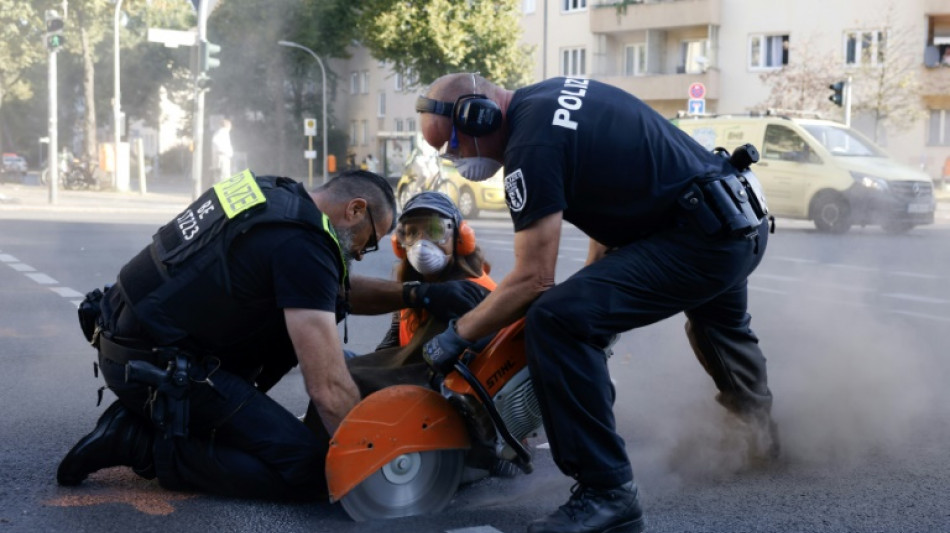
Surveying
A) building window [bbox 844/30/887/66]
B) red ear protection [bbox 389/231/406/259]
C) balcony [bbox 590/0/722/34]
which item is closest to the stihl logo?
red ear protection [bbox 389/231/406/259]

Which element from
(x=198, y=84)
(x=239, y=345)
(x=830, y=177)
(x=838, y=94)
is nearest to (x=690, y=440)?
Result: (x=239, y=345)

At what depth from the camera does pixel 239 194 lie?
4.07 m

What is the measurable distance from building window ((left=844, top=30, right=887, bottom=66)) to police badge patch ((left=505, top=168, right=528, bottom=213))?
36.5m

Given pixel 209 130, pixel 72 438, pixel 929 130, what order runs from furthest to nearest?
pixel 209 130 → pixel 929 130 → pixel 72 438

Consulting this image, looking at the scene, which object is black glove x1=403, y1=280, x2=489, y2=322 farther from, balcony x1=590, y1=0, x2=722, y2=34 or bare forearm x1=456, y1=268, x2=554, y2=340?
balcony x1=590, y1=0, x2=722, y2=34

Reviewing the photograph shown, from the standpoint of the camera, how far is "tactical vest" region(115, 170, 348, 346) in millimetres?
3945

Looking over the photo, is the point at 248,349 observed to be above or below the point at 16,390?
above

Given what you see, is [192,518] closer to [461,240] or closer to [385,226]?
[385,226]

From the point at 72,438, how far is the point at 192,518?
1.54 meters

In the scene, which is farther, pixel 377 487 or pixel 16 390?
pixel 16 390

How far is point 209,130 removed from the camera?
5991 cm

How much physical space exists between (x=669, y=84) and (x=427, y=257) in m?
41.6

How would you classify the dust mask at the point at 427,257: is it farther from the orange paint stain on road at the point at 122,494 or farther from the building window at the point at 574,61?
the building window at the point at 574,61

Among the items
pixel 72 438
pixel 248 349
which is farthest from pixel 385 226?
pixel 72 438
